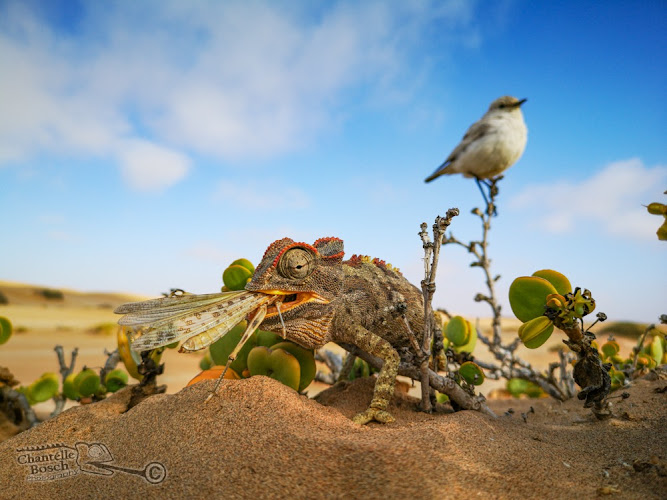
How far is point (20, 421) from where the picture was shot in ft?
12.3

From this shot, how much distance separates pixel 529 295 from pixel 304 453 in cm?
147

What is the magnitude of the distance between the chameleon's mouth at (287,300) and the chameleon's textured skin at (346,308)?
0.01m

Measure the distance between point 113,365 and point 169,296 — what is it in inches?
69.3

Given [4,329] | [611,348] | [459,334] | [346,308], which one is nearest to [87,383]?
[4,329]

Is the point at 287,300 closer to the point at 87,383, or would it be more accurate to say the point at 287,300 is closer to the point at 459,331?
the point at 459,331

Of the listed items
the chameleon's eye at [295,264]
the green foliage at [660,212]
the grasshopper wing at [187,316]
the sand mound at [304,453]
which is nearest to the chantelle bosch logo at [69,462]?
the sand mound at [304,453]

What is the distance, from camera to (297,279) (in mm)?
2605

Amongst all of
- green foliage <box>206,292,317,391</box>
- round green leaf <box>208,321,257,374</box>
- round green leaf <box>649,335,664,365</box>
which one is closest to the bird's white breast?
round green leaf <box>649,335,664,365</box>

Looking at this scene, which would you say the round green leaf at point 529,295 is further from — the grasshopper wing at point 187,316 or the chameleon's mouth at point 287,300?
the grasshopper wing at point 187,316

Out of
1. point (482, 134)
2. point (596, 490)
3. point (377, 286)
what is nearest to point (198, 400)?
point (377, 286)

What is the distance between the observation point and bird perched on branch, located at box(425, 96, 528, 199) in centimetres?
559

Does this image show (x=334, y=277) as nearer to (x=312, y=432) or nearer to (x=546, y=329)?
(x=312, y=432)

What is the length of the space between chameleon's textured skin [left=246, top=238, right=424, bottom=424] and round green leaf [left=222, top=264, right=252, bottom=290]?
541mm

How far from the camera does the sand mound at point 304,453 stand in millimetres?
1650
